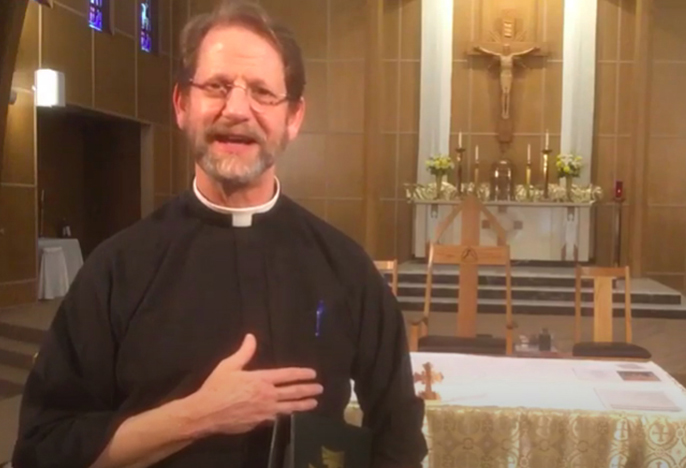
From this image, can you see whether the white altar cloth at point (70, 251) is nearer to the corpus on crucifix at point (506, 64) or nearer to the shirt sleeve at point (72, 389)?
the corpus on crucifix at point (506, 64)

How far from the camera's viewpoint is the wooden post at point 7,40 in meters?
6.16

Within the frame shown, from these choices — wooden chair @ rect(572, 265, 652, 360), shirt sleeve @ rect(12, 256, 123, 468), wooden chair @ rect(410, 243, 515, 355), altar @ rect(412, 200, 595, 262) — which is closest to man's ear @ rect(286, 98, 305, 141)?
shirt sleeve @ rect(12, 256, 123, 468)

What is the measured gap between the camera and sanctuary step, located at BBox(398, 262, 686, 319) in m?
8.12

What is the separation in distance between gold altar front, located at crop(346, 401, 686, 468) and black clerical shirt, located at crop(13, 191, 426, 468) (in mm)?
1512

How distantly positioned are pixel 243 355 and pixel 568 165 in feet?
28.9

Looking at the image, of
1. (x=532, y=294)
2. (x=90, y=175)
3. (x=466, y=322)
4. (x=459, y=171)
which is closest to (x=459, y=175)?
(x=459, y=171)

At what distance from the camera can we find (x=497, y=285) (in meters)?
8.62

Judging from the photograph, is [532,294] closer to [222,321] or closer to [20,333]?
[20,333]

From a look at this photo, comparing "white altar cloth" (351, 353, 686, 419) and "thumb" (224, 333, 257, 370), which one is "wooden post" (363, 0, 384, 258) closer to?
"white altar cloth" (351, 353, 686, 419)

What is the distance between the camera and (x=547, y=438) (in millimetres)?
2740

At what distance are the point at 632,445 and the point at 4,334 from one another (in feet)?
17.4

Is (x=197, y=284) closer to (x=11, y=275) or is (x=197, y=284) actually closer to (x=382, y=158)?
(x=11, y=275)

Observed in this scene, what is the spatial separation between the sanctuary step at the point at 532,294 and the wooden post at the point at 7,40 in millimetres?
4166

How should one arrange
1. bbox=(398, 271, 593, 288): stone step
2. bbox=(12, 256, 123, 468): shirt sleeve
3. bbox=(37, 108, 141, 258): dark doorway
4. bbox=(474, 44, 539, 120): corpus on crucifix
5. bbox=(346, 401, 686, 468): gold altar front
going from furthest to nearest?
bbox=(474, 44, 539, 120): corpus on crucifix
bbox=(37, 108, 141, 258): dark doorway
bbox=(398, 271, 593, 288): stone step
bbox=(346, 401, 686, 468): gold altar front
bbox=(12, 256, 123, 468): shirt sleeve
